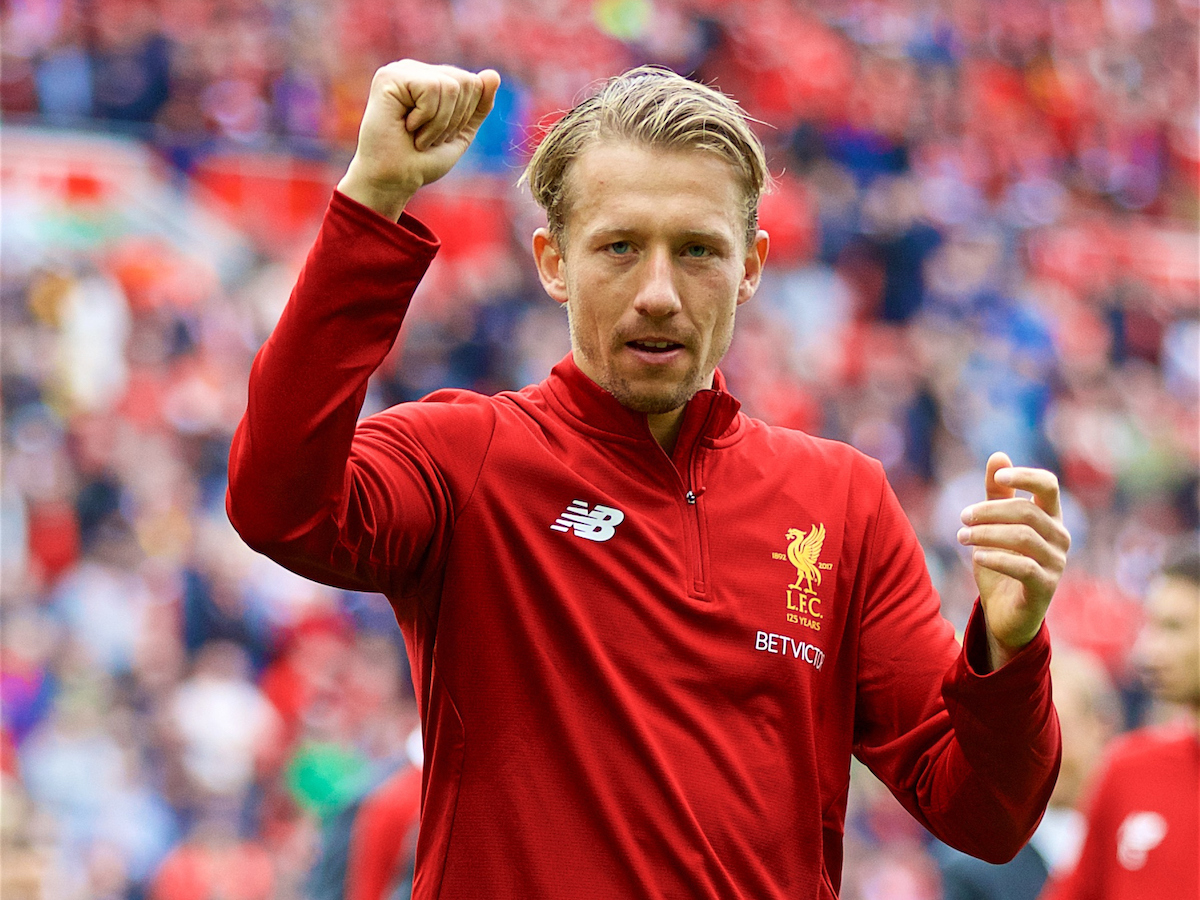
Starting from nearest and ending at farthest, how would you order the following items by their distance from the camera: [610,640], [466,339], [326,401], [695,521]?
[326,401] < [610,640] < [695,521] < [466,339]

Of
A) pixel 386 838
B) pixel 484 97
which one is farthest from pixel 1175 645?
pixel 484 97

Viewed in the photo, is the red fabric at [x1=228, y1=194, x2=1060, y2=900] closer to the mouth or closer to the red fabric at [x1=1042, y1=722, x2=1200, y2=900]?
the mouth

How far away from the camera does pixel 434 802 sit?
186 centimetres

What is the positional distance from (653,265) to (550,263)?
0.75 ft

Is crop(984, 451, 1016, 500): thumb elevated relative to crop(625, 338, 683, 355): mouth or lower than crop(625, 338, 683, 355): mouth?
lower

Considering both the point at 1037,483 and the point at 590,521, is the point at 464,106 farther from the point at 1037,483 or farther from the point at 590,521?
the point at 1037,483

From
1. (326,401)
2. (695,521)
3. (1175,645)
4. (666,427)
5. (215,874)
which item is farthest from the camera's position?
(215,874)

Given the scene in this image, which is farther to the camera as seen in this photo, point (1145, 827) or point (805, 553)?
point (1145, 827)

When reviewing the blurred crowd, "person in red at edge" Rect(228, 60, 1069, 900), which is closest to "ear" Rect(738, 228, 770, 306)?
"person in red at edge" Rect(228, 60, 1069, 900)

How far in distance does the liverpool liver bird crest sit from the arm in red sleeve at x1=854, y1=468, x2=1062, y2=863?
0.10 metres

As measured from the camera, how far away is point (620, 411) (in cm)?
198

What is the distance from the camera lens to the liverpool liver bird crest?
1979 millimetres

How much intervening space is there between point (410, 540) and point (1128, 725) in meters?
9.45

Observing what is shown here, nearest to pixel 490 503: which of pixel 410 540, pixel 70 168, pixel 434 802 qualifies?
pixel 410 540
